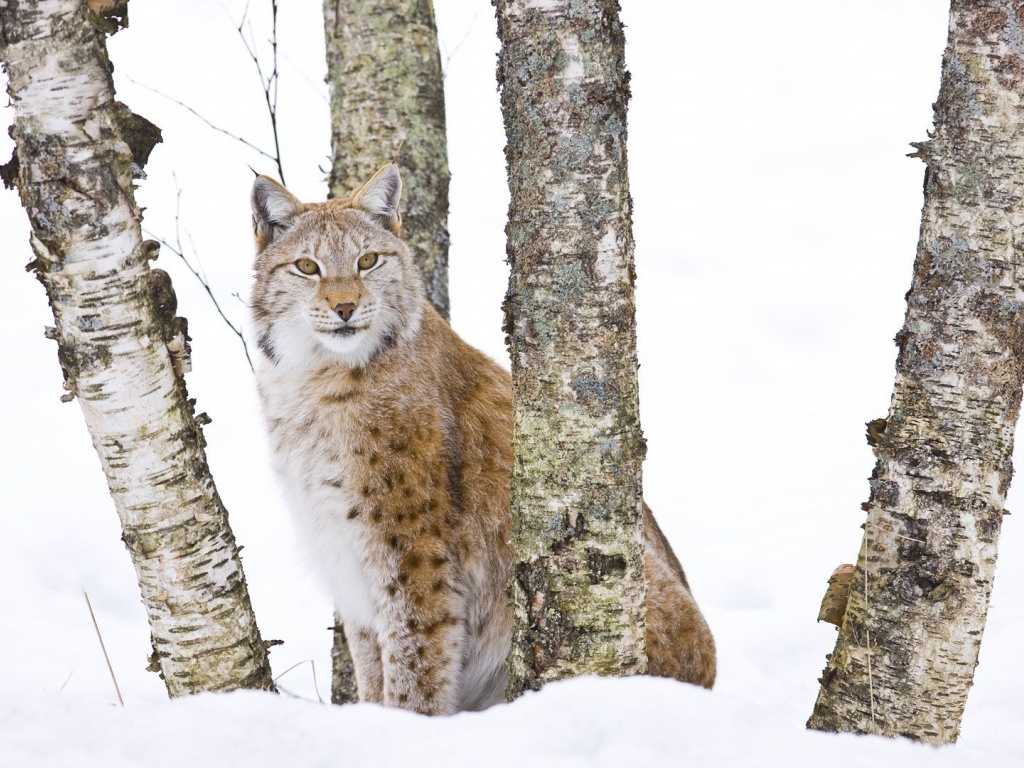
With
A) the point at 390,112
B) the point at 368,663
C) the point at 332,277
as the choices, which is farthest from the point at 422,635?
the point at 390,112

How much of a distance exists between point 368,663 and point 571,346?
2111 mm

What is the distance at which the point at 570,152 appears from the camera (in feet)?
9.55

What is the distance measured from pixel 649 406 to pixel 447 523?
4.64m

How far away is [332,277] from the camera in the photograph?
415 cm

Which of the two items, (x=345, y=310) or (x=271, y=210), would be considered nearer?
(x=345, y=310)

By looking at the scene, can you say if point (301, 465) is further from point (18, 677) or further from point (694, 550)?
point (694, 550)

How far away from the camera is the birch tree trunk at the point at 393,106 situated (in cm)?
499

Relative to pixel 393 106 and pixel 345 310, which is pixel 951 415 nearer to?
pixel 345 310

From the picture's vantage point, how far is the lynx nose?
4.01 m

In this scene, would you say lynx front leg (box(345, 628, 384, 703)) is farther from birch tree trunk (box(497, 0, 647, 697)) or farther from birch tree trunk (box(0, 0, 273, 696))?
birch tree trunk (box(497, 0, 647, 697))

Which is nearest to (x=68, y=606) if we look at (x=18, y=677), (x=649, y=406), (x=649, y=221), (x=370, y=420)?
(x=18, y=677)

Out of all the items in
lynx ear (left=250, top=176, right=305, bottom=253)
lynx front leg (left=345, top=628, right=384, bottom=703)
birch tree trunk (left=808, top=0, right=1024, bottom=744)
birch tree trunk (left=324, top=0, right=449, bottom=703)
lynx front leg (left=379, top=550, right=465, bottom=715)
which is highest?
birch tree trunk (left=324, top=0, right=449, bottom=703)

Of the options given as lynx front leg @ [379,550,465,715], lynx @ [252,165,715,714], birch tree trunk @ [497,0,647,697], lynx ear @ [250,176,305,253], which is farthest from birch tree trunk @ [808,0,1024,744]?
lynx ear @ [250,176,305,253]

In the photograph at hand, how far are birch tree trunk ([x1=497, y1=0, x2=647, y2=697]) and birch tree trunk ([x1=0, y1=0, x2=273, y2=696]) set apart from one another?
993 millimetres
